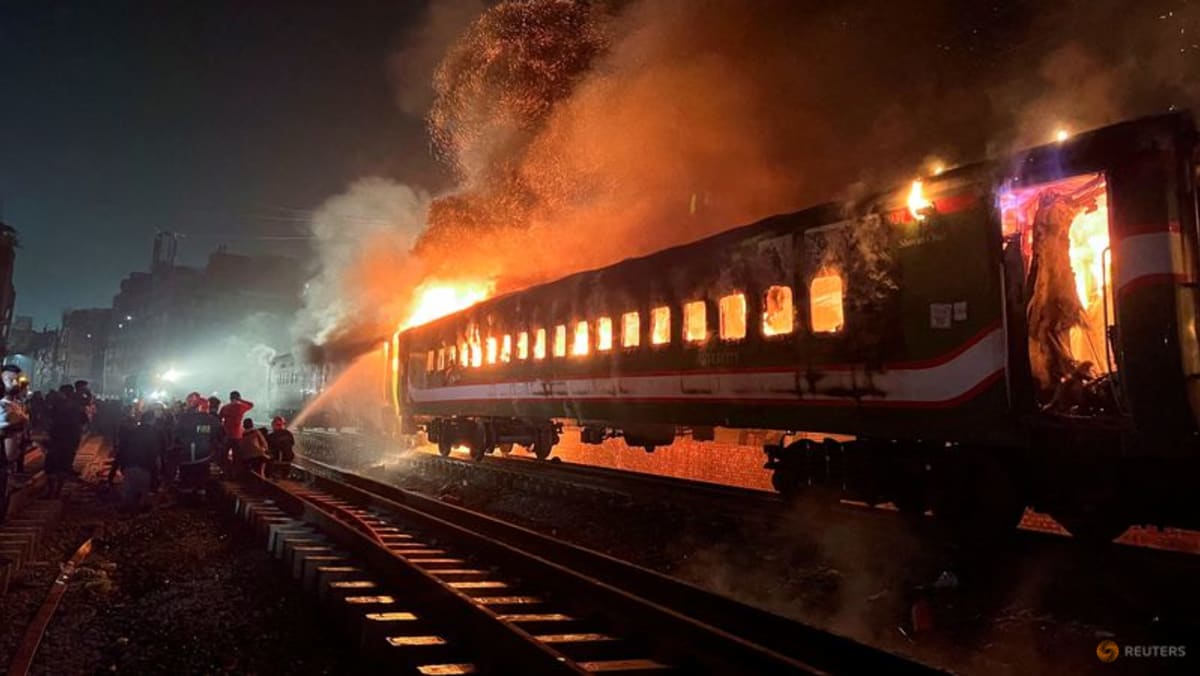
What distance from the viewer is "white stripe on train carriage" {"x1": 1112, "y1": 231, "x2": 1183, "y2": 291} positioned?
5.73 meters

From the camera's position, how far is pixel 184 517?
1130cm

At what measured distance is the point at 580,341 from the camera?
42.4 ft

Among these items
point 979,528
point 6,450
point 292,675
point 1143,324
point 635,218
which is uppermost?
point 635,218

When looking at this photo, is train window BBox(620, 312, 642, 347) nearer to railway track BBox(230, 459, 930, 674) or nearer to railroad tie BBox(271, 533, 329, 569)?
railway track BBox(230, 459, 930, 674)

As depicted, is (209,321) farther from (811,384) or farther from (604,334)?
(811,384)

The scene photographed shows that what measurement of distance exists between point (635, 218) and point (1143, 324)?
47.8 ft

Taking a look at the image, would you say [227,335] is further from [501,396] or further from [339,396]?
[501,396]

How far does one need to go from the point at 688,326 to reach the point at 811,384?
94.5 inches

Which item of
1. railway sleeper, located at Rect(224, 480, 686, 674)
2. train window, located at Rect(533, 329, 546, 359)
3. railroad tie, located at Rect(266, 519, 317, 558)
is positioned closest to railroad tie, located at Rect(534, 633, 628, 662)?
railway sleeper, located at Rect(224, 480, 686, 674)

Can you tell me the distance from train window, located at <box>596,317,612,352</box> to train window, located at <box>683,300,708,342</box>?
2030 millimetres

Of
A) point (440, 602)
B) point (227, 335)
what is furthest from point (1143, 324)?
point (227, 335)

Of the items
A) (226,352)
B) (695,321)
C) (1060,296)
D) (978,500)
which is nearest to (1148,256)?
(1060,296)

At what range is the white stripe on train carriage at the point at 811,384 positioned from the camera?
22.0 feet

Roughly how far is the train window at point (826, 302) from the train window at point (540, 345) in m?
6.69
